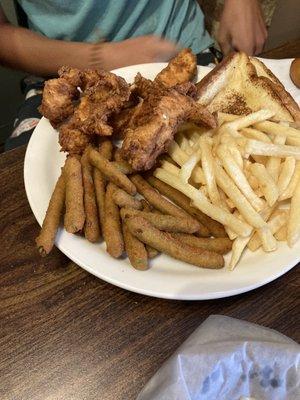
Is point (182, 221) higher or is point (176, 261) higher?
point (182, 221)

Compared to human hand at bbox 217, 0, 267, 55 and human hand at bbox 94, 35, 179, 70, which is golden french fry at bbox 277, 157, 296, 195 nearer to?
human hand at bbox 94, 35, 179, 70

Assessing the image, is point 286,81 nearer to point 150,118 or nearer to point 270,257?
point 150,118

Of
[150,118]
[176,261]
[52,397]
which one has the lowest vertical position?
[52,397]

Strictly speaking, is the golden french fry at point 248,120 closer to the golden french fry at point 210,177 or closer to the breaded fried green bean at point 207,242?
the golden french fry at point 210,177

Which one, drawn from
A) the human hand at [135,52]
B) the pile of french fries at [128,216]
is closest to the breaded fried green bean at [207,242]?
the pile of french fries at [128,216]

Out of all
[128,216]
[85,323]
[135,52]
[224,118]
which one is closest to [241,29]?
[135,52]

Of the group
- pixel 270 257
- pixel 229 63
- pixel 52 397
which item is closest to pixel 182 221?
pixel 270 257
